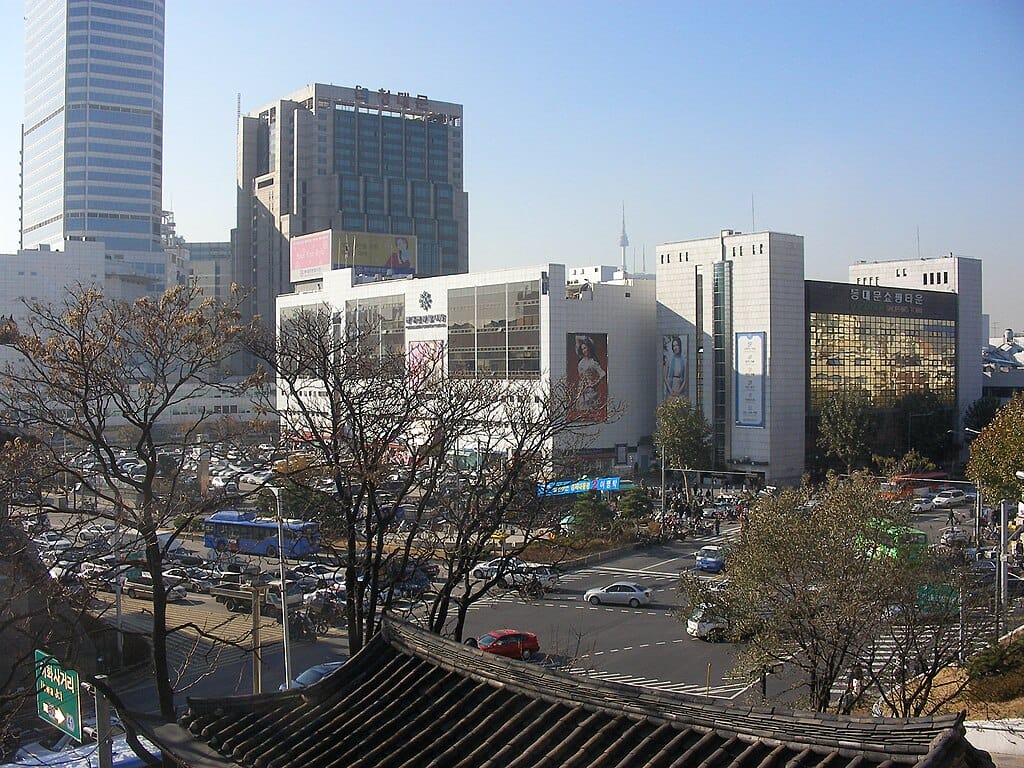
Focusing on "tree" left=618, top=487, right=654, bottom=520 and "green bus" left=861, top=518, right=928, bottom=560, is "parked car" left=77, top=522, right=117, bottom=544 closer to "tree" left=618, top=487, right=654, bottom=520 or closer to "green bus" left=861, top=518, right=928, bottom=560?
"green bus" left=861, top=518, right=928, bottom=560

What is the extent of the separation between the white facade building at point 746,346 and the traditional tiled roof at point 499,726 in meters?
44.4

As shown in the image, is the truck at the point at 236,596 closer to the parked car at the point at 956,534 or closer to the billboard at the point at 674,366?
the parked car at the point at 956,534

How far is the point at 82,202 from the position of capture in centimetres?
9569

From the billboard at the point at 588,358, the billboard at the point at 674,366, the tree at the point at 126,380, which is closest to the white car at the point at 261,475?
the tree at the point at 126,380

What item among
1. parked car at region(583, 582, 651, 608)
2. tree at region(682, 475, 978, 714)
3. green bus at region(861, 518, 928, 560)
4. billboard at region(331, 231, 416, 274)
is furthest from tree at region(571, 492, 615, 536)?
billboard at region(331, 231, 416, 274)

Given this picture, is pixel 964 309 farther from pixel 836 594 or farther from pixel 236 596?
pixel 836 594

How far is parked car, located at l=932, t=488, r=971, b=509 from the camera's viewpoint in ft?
144

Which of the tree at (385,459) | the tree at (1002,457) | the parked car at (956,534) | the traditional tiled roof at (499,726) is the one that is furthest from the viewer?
the parked car at (956,534)

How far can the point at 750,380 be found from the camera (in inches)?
1980

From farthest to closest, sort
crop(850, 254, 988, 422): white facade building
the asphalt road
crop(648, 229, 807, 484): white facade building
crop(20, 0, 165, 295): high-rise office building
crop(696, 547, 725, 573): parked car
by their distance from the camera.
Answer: crop(20, 0, 165, 295): high-rise office building
crop(850, 254, 988, 422): white facade building
crop(648, 229, 807, 484): white facade building
crop(696, 547, 725, 573): parked car
the asphalt road

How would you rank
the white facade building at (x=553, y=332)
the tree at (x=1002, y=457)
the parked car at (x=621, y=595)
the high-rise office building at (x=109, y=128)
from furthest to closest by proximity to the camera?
the high-rise office building at (x=109, y=128), the white facade building at (x=553, y=332), the parked car at (x=621, y=595), the tree at (x=1002, y=457)

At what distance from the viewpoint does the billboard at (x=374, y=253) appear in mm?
66875

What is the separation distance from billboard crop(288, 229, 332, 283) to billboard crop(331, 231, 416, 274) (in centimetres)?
77

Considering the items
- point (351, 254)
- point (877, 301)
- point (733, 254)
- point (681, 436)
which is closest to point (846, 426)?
point (681, 436)
